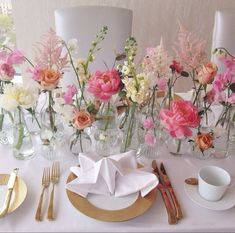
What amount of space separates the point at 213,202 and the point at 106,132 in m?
0.35

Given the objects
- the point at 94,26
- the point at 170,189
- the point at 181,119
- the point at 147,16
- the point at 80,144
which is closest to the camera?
the point at 181,119

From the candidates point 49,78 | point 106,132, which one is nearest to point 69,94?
point 49,78

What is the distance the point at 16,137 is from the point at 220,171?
1.87 feet

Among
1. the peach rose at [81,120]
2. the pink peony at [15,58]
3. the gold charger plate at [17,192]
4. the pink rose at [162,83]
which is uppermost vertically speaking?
the pink peony at [15,58]

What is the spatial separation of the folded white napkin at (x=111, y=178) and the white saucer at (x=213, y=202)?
10cm

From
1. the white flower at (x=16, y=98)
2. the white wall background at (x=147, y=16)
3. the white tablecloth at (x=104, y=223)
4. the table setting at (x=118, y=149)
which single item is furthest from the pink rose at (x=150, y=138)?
the white wall background at (x=147, y=16)

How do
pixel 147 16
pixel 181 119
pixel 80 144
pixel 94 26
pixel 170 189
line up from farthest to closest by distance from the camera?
pixel 147 16
pixel 94 26
pixel 80 144
pixel 170 189
pixel 181 119

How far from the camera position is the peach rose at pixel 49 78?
2.45 ft

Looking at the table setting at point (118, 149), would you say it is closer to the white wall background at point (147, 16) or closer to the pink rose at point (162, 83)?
the pink rose at point (162, 83)

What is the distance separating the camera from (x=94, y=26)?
1450 millimetres

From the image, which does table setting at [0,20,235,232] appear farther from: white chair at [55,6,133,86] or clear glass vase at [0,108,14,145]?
white chair at [55,6,133,86]

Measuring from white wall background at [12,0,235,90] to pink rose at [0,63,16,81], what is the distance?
3.65ft

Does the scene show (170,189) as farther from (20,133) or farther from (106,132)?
(20,133)

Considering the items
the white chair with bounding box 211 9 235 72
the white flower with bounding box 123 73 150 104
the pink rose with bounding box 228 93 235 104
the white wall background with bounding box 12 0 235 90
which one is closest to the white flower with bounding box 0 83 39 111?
the white flower with bounding box 123 73 150 104
